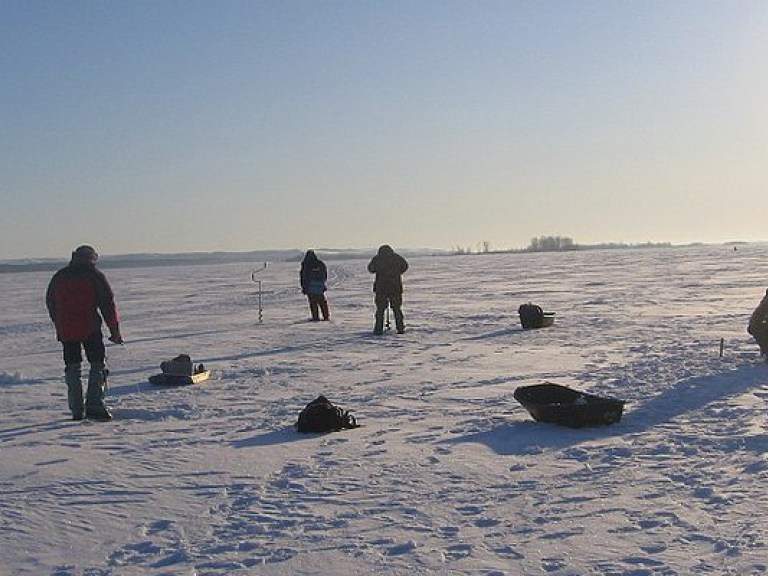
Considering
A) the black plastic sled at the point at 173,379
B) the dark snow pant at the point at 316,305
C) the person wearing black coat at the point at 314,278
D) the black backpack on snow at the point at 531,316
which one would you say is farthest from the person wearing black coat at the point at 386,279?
the black plastic sled at the point at 173,379

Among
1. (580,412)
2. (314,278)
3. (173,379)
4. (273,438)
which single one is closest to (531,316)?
(314,278)

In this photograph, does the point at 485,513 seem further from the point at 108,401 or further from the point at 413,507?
the point at 108,401

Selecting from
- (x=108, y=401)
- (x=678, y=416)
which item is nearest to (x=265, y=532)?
(x=678, y=416)

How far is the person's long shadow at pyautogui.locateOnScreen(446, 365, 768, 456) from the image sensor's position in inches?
270

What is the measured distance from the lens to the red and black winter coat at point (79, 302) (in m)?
8.11

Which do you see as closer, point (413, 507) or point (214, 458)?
point (413, 507)

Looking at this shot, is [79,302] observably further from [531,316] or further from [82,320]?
[531,316]

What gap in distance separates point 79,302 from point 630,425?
17.8 ft

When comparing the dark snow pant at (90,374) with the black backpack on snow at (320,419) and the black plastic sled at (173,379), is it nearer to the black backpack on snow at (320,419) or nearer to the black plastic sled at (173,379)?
the black plastic sled at (173,379)

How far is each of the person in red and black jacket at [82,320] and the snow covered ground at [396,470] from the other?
267mm

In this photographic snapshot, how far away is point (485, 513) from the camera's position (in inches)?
201

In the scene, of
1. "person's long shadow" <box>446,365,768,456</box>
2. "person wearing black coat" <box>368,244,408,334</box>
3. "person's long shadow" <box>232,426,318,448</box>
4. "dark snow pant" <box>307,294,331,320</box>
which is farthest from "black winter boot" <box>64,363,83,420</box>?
"dark snow pant" <box>307,294,331,320</box>

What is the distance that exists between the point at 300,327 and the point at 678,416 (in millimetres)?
11331

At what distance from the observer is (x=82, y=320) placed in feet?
26.7
